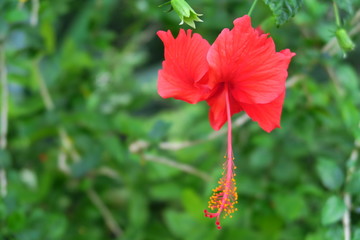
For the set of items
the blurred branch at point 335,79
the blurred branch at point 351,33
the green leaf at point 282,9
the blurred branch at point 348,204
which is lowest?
the blurred branch at point 348,204

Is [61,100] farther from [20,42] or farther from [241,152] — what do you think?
[241,152]

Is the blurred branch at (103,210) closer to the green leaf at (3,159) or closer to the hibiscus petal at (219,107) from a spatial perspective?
the green leaf at (3,159)

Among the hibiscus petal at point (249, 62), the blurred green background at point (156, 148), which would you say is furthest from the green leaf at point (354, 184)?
the hibiscus petal at point (249, 62)

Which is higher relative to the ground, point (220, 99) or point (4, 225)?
point (220, 99)

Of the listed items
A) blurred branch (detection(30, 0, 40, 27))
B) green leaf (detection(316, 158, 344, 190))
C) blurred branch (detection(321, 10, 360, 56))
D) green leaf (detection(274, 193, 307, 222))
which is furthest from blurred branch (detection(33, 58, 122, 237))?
blurred branch (detection(321, 10, 360, 56))

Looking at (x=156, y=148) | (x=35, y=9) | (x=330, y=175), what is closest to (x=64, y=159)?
(x=156, y=148)

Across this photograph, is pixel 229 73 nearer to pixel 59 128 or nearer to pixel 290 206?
pixel 290 206

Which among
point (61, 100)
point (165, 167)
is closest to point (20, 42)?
point (61, 100)
